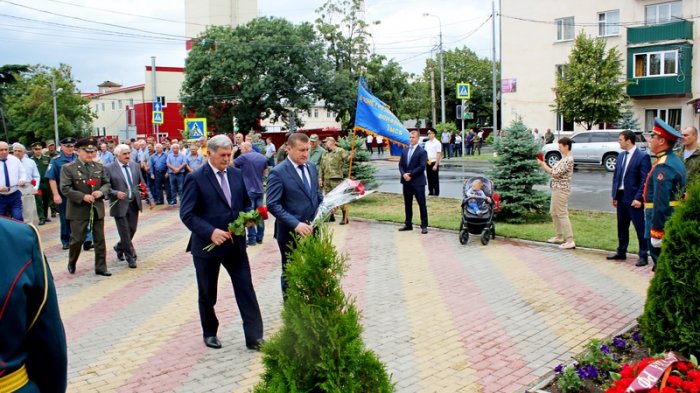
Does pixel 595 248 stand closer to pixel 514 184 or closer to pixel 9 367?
pixel 514 184

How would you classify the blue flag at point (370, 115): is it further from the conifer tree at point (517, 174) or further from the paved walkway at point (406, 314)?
the conifer tree at point (517, 174)

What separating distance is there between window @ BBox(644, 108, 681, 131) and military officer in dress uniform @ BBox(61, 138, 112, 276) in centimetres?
3611

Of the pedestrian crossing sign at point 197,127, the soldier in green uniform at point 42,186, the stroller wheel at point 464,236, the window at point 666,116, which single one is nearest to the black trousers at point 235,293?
the stroller wheel at point 464,236

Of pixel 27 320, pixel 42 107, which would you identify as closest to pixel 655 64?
pixel 27 320

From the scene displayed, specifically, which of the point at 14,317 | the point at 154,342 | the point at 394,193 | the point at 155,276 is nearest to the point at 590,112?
the point at 394,193

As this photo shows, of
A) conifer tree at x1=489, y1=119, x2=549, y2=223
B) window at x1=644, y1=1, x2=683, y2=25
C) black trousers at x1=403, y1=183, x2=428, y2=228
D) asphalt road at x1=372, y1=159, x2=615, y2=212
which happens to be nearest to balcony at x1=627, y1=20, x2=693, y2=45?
window at x1=644, y1=1, x2=683, y2=25

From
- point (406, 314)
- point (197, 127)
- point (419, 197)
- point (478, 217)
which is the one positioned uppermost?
point (197, 127)

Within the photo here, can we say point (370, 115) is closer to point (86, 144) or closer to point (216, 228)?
point (86, 144)

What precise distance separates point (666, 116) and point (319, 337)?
40.5 m

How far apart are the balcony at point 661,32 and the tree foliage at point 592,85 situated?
2.54 meters

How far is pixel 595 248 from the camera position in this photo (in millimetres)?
10211

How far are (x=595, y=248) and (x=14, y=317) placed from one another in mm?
9691

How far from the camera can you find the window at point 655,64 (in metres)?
36.6

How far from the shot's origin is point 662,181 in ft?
23.9
